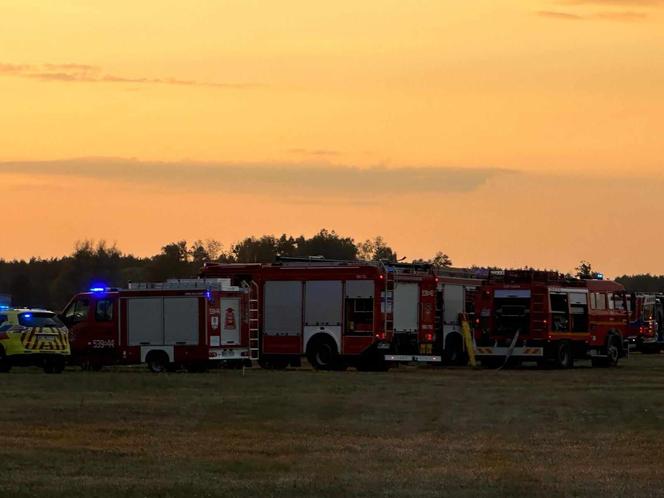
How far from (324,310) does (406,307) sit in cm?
256

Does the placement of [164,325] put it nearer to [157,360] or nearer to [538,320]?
[157,360]

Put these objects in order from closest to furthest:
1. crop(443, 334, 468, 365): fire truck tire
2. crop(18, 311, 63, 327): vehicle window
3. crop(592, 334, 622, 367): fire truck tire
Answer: crop(18, 311, 63, 327): vehicle window < crop(443, 334, 468, 365): fire truck tire < crop(592, 334, 622, 367): fire truck tire

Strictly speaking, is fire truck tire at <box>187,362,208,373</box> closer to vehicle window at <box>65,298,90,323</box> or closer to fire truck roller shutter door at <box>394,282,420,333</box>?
vehicle window at <box>65,298,90,323</box>

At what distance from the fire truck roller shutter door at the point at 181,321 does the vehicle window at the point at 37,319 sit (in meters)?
3.02

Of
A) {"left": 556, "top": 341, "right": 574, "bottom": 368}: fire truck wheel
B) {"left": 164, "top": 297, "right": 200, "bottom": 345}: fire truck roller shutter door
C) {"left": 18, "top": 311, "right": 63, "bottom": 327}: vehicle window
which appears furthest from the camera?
{"left": 556, "top": 341, "right": 574, "bottom": 368}: fire truck wheel

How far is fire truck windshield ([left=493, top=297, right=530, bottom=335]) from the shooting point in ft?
157

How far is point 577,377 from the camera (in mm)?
41219

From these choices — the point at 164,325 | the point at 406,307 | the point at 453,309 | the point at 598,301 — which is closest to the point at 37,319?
the point at 164,325

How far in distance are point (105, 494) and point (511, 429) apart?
30.5ft

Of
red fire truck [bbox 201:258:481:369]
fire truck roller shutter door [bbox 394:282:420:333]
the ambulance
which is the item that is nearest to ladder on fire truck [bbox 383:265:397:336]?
red fire truck [bbox 201:258:481:369]

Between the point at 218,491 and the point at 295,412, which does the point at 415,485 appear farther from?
the point at 295,412

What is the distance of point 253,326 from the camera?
44.2 meters

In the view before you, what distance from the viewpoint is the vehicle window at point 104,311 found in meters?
43.7

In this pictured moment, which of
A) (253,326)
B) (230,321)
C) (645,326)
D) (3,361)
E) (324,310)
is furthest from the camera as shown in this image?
(645,326)
